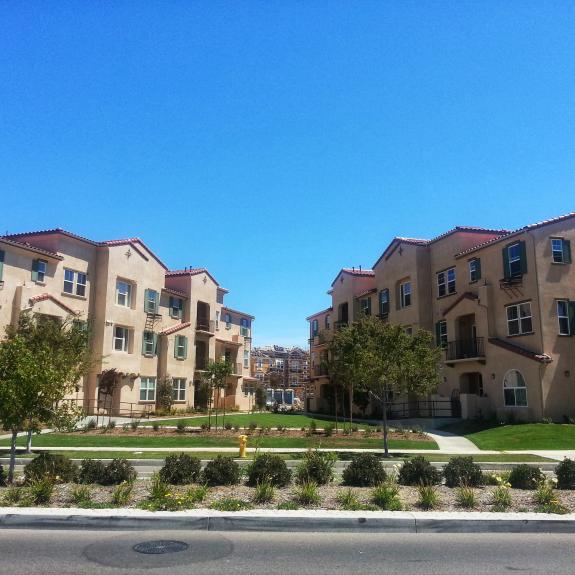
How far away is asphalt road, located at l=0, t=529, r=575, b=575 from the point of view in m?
6.80

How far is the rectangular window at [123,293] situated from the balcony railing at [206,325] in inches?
357

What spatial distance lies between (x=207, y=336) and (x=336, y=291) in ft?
40.2

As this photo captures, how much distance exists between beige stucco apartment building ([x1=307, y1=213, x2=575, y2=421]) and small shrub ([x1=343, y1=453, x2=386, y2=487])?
15.4m

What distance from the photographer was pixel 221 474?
11.3 meters

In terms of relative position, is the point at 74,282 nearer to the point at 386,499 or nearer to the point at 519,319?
the point at 519,319

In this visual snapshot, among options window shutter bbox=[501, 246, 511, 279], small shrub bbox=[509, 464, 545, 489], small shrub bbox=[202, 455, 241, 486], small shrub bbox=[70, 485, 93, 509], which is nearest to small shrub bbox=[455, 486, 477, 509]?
small shrub bbox=[509, 464, 545, 489]

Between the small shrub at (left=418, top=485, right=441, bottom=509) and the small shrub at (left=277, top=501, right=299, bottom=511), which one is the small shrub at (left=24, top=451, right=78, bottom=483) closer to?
the small shrub at (left=277, top=501, right=299, bottom=511)

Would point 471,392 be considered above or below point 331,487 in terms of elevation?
above

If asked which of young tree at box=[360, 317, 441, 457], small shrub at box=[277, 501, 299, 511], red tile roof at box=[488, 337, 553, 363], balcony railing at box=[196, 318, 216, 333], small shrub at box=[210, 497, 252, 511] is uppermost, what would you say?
balcony railing at box=[196, 318, 216, 333]

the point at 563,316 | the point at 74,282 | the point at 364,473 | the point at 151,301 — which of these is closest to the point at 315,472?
the point at 364,473

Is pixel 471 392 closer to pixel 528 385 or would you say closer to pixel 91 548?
pixel 528 385

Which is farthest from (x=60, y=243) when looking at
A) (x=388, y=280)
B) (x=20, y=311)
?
(x=388, y=280)

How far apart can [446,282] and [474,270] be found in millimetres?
3365

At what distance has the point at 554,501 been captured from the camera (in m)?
9.65
